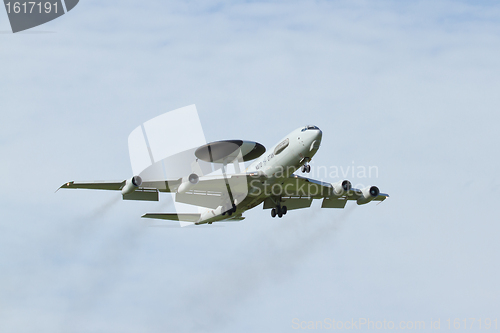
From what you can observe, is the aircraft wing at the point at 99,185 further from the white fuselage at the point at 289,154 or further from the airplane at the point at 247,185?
the white fuselage at the point at 289,154

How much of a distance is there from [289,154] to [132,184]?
44.8 feet

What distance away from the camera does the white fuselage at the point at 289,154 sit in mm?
49781

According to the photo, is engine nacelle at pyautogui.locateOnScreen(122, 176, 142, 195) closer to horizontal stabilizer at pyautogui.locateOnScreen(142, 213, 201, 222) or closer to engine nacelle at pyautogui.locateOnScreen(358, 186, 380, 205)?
horizontal stabilizer at pyautogui.locateOnScreen(142, 213, 201, 222)

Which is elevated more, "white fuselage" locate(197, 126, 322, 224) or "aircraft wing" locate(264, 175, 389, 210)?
"white fuselage" locate(197, 126, 322, 224)

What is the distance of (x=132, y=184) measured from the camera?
5128 centimetres

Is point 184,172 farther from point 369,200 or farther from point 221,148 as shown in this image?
point 369,200

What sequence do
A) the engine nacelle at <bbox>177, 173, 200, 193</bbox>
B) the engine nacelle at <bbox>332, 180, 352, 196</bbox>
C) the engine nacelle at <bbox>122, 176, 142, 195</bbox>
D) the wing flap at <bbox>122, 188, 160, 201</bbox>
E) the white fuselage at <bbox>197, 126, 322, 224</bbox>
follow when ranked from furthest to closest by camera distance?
the engine nacelle at <bbox>332, 180, 352, 196</bbox>, the wing flap at <bbox>122, 188, 160, 201</bbox>, the engine nacelle at <bbox>177, 173, 200, 193</bbox>, the engine nacelle at <bbox>122, 176, 142, 195</bbox>, the white fuselage at <bbox>197, 126, 322, 224</bbox>

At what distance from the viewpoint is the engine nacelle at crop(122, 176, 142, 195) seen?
168ft

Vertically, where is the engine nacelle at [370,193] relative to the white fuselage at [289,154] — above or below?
below

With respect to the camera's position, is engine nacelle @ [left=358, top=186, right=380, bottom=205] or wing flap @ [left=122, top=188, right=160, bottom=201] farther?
engine nacelle @ [left=358, top=186, right=380, bottom=205]

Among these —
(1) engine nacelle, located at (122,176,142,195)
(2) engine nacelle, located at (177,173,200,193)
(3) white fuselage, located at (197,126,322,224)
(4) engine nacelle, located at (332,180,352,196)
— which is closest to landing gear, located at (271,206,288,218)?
(4) engine nacelle, located at (332,180,352,196)

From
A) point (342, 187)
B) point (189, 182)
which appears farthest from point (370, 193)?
point (189, 182)

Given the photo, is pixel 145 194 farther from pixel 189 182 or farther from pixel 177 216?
pixel 189 182

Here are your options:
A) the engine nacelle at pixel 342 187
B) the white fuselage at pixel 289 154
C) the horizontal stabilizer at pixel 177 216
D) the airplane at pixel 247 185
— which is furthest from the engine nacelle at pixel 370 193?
the horizontal stabilizer at pixel 177 216
